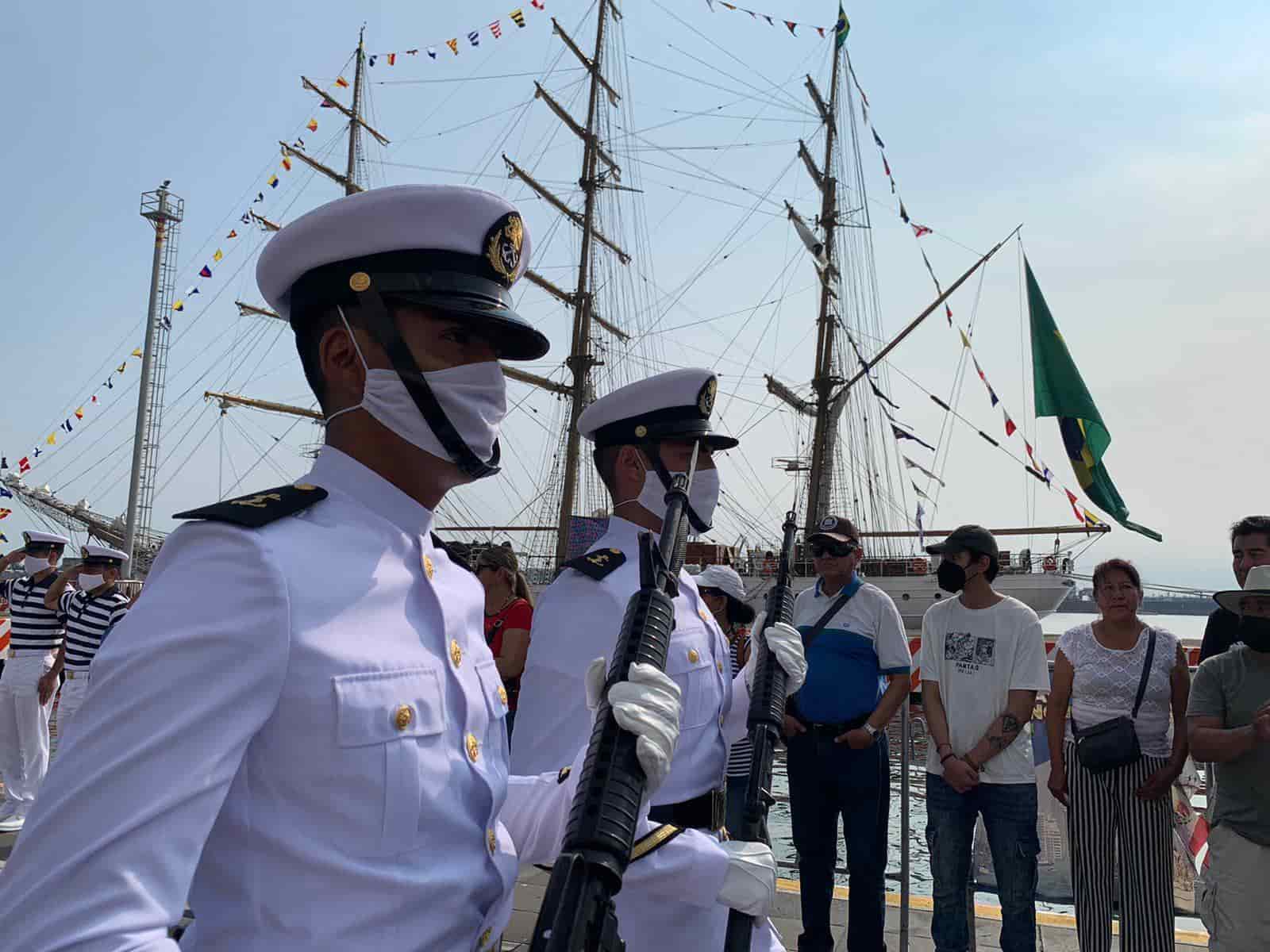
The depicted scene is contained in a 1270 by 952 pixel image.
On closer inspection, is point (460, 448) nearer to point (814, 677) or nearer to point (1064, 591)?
point (814, 677)

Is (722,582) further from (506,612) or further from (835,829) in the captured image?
(835,829)

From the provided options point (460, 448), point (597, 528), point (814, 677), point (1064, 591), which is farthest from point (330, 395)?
point (1064, 591)

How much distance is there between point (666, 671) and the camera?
8.92ft

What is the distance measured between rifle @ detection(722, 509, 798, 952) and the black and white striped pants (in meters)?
2.16

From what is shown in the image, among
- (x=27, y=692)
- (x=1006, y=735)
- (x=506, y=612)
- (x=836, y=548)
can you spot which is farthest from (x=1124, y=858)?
(x=27, y=692)

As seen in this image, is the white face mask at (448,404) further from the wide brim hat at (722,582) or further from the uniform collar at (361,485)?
the wide brim hat at (722,582)

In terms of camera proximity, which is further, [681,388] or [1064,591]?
[1064,591]

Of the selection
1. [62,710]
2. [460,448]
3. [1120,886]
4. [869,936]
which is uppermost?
[460,448]

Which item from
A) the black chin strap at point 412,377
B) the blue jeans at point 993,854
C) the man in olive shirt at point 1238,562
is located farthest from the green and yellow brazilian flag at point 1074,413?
the black chin strap at point 412,377

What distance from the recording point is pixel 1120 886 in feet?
13.6

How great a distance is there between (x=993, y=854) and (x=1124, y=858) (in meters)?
0.56

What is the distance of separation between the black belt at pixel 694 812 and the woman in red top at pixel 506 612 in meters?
2.68

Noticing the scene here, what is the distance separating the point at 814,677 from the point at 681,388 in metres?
2.19

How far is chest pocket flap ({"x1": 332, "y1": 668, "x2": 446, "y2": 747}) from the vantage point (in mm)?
1211
